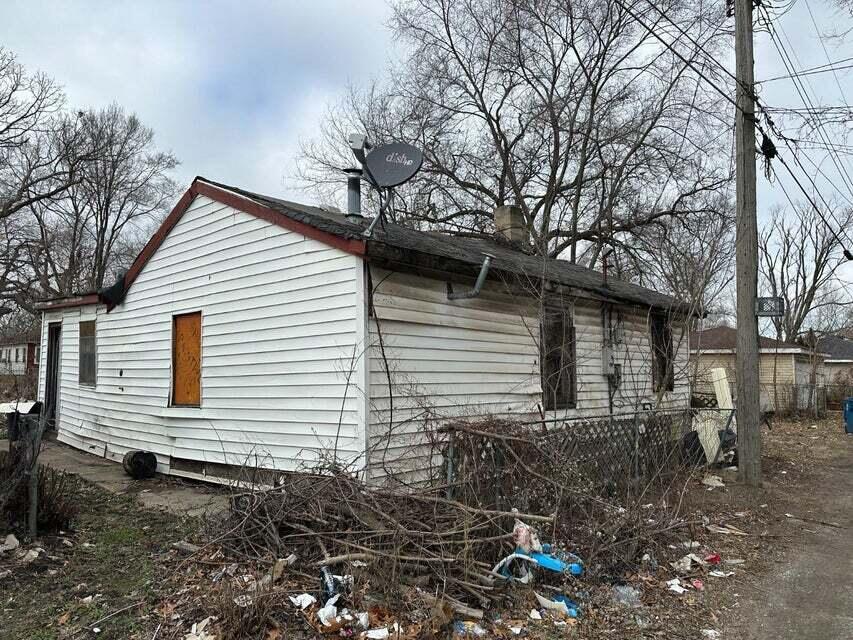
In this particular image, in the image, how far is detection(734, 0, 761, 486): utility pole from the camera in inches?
337

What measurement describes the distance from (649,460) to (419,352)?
357cm

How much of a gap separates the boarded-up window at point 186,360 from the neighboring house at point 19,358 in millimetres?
5615

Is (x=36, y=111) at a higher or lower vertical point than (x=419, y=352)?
higher

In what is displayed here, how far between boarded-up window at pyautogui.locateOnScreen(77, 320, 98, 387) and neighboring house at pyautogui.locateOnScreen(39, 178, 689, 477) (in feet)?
0.16

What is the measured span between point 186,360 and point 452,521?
569 cm

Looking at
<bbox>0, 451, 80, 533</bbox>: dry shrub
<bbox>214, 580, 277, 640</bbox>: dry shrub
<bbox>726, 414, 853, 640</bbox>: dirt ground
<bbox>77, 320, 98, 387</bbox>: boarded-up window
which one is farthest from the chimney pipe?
<bbox>726, 414, 853, 640</bbox>: dirt ground

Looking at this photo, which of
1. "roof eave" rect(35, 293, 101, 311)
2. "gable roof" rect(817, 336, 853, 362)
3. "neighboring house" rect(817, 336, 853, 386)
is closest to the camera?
"roof eave" rect(35, 293, 101, 311)

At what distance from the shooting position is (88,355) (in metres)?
11.2

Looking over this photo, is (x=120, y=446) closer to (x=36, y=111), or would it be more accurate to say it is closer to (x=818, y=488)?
(x=818, y=488)

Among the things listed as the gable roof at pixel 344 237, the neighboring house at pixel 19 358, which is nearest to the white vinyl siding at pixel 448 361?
the gable roof at pixel 344 237

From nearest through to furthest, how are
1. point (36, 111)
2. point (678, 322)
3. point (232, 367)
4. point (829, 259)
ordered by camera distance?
point (232, 367)
point (678, 322)
point (36, 111)
point (829, 259)

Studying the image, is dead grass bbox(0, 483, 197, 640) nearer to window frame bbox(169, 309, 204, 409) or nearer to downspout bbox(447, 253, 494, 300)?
window frame bbox(169, 309, 204, 409)

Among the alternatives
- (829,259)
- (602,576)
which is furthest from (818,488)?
(829,259)

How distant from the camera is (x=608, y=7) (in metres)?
19.8
